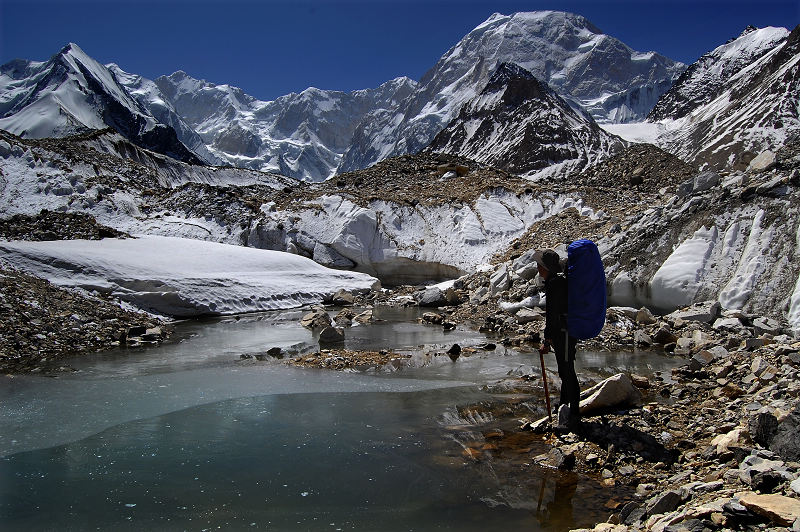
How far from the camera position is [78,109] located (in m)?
122

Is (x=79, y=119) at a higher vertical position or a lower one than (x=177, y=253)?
higher

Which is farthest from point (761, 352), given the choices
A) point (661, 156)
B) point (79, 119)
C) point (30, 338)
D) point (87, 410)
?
point (79, 119)

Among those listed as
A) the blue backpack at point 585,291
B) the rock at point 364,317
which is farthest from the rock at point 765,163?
the rock at point 364,317

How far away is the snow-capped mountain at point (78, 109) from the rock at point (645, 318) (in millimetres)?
111651

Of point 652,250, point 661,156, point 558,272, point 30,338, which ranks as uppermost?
point 661,156

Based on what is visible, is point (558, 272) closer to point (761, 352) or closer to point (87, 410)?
point (761, 352)

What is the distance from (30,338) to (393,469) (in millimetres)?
9808

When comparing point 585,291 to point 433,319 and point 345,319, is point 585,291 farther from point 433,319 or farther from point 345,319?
point 345,319

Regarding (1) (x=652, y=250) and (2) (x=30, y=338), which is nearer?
(2) (x=30, y=338)

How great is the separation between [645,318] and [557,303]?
761 cm

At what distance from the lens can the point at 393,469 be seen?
5164 mm

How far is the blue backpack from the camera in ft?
19.5

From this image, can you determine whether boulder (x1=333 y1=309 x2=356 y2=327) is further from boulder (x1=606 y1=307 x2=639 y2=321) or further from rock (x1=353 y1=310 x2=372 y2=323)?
boulder (x1=606 y1=307 x2=639 y2=321)

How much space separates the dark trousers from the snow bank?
529 inches
